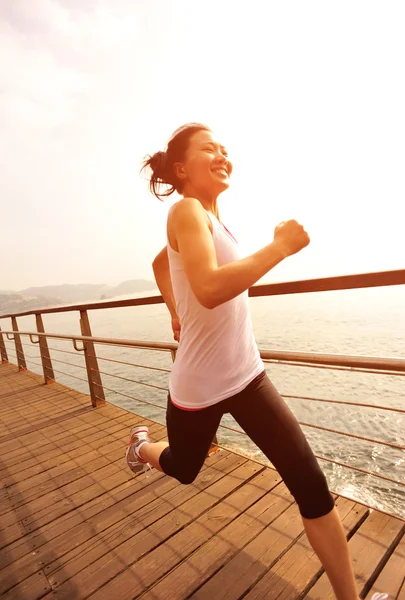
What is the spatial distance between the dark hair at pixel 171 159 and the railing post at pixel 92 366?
2913 millimetres

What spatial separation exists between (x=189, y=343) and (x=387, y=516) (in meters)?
1.58

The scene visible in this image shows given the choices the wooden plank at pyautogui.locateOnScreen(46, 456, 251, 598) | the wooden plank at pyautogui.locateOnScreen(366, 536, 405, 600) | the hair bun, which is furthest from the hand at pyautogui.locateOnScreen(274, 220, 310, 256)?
the wooden plank at pyautogui.locateOnScreen(46, 456, 251, 598)

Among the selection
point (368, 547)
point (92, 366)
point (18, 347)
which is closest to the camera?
point (368, 547)

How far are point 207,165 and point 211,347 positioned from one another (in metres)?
0.64

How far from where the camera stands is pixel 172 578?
1.79 m

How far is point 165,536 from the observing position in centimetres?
210

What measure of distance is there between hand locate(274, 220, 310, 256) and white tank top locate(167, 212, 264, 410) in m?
0.22

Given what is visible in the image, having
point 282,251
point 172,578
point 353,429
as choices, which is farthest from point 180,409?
point 353,429

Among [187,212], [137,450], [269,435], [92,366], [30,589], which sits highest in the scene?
[187,212]

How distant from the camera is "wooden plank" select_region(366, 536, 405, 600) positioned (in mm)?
1546

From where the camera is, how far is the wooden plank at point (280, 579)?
5.35ft

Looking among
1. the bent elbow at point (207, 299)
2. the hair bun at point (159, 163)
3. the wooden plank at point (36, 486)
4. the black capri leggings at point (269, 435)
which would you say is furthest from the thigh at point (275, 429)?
the wooden plank at point (36, 486)

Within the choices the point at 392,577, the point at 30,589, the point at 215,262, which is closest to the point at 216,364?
the point at 215,262

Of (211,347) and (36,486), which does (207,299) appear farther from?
(36,486)
